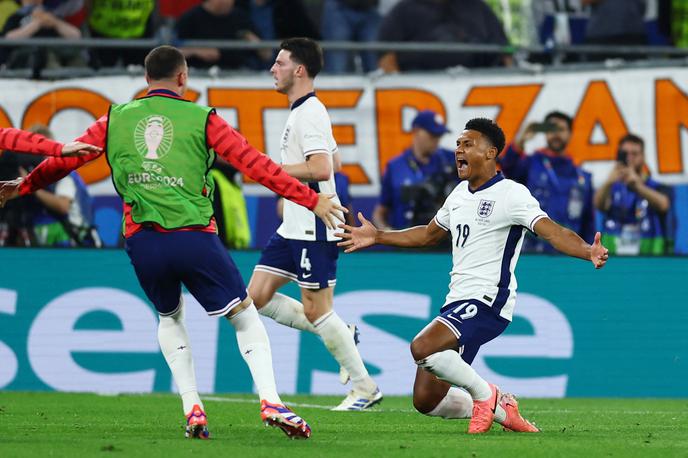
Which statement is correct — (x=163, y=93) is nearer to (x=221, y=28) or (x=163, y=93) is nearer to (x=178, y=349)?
(x=178, y=349)

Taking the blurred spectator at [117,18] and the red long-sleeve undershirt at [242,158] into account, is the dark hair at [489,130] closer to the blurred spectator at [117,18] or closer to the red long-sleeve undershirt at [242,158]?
the red long-sleeve undershirt at [242,158]

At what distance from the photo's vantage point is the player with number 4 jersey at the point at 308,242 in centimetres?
1047

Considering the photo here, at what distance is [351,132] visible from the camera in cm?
1420

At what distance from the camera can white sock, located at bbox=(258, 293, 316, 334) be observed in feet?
36.2

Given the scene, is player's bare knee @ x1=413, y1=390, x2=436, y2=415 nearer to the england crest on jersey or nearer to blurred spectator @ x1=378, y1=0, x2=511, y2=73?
the england crest on jersey

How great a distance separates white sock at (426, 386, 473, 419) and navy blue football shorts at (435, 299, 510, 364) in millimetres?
346

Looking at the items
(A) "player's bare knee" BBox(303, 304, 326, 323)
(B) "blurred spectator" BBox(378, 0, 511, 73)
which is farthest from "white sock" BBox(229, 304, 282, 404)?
(B) "blurred spectator" BBox(378, 0, 511, 73)

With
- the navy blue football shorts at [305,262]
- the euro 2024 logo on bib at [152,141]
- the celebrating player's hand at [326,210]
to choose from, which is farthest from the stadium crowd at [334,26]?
the celebrating player's hand at [326,210]

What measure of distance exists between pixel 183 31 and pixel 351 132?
2233 mm

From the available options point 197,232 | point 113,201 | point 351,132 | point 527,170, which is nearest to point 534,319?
point 527,170

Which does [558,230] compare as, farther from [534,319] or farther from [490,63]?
[490,63]

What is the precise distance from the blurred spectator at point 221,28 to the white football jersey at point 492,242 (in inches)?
265

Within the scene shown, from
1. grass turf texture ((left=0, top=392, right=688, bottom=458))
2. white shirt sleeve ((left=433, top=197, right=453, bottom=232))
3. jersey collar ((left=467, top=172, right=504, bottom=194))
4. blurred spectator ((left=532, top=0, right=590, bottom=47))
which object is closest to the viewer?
grass turf texture ((left=0, top=392, right=688, bottom=458))

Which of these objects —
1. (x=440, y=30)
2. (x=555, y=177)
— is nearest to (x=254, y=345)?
(x=555, y=177)
